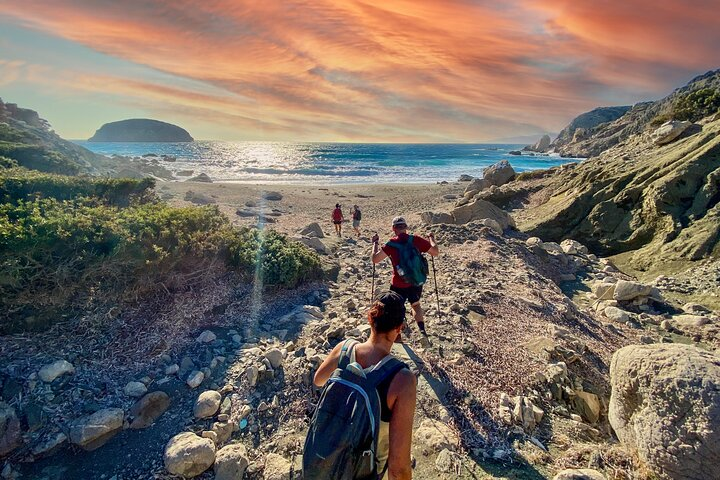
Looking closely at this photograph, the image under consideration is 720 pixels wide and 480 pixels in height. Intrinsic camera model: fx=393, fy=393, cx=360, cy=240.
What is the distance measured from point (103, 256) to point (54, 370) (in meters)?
1.82

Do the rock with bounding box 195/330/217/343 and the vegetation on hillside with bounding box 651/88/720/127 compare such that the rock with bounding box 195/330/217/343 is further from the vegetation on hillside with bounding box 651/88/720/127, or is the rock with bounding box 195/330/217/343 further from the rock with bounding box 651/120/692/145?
the vegetation on hillside with bounding box 651/88/720/127

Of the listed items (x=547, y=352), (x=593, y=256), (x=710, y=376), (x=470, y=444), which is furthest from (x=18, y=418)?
(x=593, y=256)

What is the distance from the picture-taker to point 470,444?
4.28 meters

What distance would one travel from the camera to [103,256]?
618cm

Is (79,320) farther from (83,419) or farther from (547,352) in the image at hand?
(547,352)

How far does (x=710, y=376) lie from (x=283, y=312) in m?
6.39

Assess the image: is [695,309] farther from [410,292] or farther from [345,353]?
[345,353]

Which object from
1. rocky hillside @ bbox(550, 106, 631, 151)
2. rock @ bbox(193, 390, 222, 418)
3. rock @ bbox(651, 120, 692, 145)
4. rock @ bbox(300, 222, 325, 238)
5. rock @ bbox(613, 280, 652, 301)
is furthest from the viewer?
rocky hillside @ bbox(550, 106, 631, 151)

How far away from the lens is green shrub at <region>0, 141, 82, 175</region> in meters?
17.2

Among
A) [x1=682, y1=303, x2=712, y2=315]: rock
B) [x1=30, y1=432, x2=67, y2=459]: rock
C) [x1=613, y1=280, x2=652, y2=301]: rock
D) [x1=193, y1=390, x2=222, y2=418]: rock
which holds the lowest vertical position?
[x1=30, y1=432, x2=67, y2=459]: rock

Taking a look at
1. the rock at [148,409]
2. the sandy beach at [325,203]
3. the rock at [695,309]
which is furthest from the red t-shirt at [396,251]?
the sandy beach at [325,203]

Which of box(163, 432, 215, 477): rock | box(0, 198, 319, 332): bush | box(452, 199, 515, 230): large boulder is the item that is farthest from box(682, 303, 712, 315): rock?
box(163, 432, 215, 477): rock

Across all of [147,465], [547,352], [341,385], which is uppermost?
[341,385]

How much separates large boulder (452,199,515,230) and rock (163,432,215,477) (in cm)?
1356
